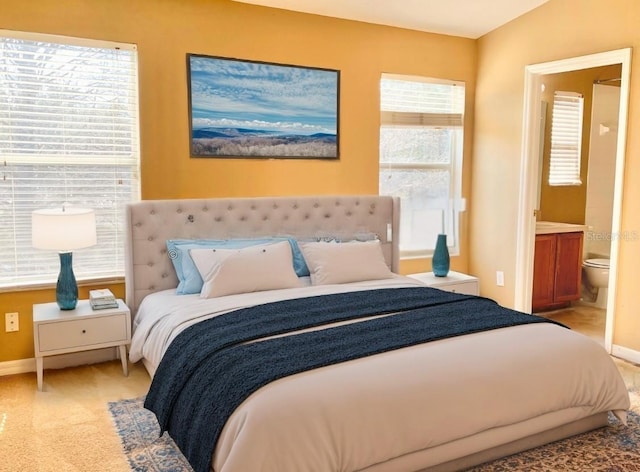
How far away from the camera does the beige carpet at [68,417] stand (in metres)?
2.60

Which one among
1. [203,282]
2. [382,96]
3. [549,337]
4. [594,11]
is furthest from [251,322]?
[594,11]

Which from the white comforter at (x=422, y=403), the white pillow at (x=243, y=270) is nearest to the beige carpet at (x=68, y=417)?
the white comforter at (x=422, y=403)

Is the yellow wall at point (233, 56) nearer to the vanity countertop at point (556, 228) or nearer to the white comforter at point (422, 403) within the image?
the vanity countertop at point (556, 228)

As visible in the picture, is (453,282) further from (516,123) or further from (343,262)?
(516,123)

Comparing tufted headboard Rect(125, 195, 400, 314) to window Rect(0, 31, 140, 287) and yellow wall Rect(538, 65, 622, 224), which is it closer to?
Answer: window Rect(0, 31, 140, 287)

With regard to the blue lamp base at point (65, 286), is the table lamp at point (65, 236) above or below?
above

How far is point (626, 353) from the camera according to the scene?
3.98 m

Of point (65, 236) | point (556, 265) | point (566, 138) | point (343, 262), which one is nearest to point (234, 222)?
point (343, 262)

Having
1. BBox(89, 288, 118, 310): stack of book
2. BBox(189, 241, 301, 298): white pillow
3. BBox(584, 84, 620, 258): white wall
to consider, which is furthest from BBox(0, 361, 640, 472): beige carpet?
BBox(584, 84, 620, 258): white wall

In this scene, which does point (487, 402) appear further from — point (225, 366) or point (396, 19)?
point (396, 19)

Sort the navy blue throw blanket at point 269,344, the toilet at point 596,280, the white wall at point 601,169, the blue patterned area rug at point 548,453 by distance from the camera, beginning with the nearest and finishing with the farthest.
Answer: the navy blue throw blanket at point 269,344 < the blue patterned area rug at point 548,453 < the toilet at point 596,280 < the white wall at point 601,169

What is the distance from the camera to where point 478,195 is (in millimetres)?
5211

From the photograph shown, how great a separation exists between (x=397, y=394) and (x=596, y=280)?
13.2ft

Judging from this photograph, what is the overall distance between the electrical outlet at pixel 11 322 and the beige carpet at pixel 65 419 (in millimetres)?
314
